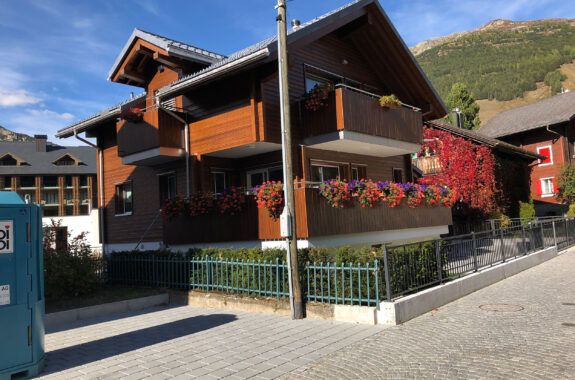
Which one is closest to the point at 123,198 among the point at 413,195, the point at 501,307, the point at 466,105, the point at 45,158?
the point at 413,195

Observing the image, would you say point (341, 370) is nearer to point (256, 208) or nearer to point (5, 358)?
point (5, 358)

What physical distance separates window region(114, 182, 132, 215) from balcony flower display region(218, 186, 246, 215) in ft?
25.5

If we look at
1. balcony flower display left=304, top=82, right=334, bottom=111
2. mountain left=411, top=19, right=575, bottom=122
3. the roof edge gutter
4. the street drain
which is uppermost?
mountain left=411, top=19, right=575, bottom=122

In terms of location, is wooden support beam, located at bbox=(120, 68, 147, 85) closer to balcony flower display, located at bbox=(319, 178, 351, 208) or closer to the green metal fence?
the green metal fence

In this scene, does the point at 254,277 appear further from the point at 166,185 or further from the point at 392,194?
the point at 166,185

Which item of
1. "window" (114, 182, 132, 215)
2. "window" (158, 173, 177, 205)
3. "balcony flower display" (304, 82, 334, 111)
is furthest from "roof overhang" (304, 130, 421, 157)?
"window" (114, 182, 132, 215)

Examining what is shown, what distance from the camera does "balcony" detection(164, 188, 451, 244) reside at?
12.0 meters

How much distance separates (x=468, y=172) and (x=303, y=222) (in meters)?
17.9

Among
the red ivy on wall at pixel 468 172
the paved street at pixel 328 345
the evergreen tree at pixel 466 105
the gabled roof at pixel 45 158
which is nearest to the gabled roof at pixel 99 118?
the paved street at pixel 328 345

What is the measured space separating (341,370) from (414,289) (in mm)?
3802

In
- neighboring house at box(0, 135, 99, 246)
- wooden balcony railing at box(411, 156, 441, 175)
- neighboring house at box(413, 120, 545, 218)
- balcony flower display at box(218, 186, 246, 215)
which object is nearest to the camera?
balcony flower display at box(218, 186, 246, 215)

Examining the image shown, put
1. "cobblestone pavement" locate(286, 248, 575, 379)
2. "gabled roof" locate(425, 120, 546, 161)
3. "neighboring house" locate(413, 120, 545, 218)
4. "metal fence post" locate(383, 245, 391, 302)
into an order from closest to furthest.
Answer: "cobblestone pavement" locate(286, 248, 575, 379) < "metal fence post" locate(383, 245, 391, 302) < "gabled roof" locate(425, 120, 546, 161) < "neighboring house" locate(413, 120, 545, 218)

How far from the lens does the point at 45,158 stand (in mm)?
61188

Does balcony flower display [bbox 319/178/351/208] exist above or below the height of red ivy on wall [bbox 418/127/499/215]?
below
